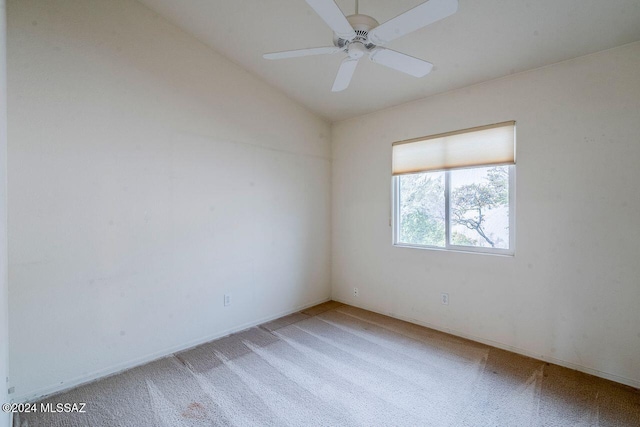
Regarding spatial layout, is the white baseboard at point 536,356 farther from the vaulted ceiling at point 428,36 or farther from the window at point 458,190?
the vaulted ceiling at point 428,36

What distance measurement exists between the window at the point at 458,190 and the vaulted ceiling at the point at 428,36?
580 mm

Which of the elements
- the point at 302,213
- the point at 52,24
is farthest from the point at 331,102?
the point at 52,24

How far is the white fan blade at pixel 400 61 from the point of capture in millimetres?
1812

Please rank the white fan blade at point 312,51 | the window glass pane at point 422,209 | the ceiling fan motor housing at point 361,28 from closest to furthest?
the ceiling fan motor housing at point 361,28, the white fan blade at point 312,51, the window glass pane at point 422,209

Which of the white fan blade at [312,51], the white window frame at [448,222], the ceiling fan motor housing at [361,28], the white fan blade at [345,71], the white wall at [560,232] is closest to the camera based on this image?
the ceiling fan motor housing at [361,28]

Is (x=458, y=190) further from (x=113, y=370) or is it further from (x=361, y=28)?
(x=113, y=370)

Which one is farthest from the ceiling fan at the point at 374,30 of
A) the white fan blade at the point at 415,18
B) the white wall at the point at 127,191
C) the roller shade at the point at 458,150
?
the white wall at the point at 127,191

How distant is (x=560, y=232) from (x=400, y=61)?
6.56ft

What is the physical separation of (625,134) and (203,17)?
141 inches

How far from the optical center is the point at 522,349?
8.77 feet

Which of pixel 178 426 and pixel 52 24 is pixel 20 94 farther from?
pixel 178 426

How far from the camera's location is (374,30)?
5.19 feet

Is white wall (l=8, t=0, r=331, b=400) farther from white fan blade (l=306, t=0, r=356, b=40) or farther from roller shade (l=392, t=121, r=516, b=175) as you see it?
white fan blade (l=306, t=0, r=356, b=40)

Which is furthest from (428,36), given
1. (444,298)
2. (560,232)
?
(444,298)
